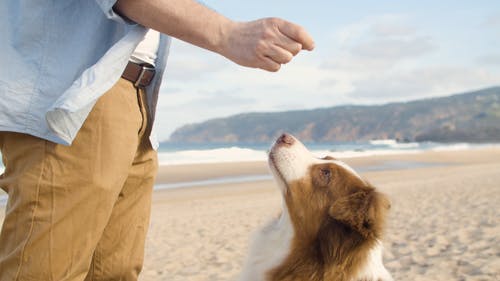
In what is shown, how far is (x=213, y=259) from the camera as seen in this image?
6.25m

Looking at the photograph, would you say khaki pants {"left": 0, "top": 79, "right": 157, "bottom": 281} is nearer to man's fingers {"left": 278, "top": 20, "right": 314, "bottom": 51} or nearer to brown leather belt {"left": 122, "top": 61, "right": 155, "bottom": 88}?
brown leather belt {"left": 122, "top": 61, "right": 155, "bottom": 88}

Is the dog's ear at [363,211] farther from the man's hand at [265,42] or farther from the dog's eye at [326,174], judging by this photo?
the man's hand at [265,42]

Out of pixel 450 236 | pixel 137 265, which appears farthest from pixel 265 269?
pixel 450 236

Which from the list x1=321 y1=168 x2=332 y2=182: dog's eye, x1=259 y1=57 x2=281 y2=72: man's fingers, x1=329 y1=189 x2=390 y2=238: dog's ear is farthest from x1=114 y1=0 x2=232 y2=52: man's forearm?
x1=321 y1=168 x2=332 y2=182: dog's eye

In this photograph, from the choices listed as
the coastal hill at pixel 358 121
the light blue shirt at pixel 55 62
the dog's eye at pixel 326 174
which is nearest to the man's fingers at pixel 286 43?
the light blue shirt at pixel 55 62

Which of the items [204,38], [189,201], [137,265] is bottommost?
[189,201]

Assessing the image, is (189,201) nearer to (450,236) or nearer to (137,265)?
(450,236)

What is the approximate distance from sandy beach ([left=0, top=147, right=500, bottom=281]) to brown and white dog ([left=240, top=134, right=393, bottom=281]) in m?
0.42

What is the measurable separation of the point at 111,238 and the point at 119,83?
730 mm

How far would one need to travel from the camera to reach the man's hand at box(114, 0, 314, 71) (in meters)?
1.51

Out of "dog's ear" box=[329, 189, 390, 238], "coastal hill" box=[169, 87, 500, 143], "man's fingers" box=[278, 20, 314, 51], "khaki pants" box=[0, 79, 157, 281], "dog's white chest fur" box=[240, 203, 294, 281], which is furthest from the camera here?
"coastal hill" box=[169, 87, 500, 143]

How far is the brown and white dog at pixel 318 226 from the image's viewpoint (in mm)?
2664

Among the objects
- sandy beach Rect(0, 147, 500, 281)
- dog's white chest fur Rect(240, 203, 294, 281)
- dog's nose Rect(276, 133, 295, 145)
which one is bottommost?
sandy beach Rect(0, 147, 500, 281)

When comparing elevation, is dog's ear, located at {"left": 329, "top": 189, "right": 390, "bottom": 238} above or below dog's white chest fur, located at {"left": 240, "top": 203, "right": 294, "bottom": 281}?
above
